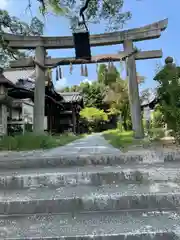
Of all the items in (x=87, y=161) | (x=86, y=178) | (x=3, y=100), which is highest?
(x=3, y=100)

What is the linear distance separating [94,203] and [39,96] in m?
6.58

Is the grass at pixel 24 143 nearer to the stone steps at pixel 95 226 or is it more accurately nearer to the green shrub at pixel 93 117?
the stone steps at pixel 95 226

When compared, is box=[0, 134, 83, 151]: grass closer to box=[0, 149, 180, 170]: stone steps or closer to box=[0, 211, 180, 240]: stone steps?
box=[0, 149, 180, 170]: stone steps

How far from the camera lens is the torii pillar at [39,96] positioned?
8.47 metres

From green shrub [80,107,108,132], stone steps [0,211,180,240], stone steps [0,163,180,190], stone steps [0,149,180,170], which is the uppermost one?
green shrub [80,107,108,132]

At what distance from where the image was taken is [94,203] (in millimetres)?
2314

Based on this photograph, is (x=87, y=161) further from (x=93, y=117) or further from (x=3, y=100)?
(x=93, y=117)

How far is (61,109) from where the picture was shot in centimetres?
2398

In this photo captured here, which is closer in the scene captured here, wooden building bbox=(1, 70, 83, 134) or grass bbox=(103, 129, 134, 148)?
grass bbox=(103, 129, 134, 148)

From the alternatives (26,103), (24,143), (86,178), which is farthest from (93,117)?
(86,178)

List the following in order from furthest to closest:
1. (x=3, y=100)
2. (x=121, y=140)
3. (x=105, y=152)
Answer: (x=3, y=100), (x=121, y=140), (x=105, y=152)

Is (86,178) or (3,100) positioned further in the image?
(3,100)

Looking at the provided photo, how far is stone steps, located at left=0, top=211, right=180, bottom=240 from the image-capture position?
185cm

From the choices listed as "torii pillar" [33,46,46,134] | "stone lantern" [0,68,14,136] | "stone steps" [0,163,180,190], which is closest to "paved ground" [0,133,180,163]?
"stone steps" [0,163,180,190]
